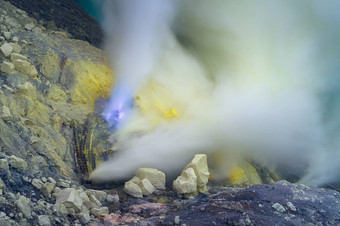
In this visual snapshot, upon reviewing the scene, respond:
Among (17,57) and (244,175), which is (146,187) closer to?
(244,175)

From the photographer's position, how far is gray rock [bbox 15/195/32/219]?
373 centimetres

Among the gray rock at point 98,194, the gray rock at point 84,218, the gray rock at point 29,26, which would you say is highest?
the gray rock at point 29,26

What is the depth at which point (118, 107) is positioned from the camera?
7.98 metres

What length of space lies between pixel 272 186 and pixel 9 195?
4.93m

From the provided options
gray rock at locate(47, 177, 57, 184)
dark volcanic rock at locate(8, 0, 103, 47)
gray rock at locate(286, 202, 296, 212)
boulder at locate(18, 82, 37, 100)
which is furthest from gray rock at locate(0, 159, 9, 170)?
dark volcanic rock at locate(8, 0, 103, 47)

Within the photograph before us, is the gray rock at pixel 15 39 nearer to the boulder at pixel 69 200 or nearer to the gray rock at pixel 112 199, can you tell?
the boulder at pixel 69 200

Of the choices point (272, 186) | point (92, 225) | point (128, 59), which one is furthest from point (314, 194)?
point (128, 59)

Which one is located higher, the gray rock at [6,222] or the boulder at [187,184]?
the boulder at [187,184]

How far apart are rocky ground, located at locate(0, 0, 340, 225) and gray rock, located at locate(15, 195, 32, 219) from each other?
12 mm

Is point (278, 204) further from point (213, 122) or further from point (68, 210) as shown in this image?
point (213, 122)

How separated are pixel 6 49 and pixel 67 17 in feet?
8.94

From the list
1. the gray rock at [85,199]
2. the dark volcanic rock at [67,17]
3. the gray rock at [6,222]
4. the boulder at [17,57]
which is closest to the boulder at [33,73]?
the boulder at [17,57]

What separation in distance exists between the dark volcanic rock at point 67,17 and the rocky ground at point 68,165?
5.4 inches

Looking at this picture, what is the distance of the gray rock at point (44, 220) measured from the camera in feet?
12.5
